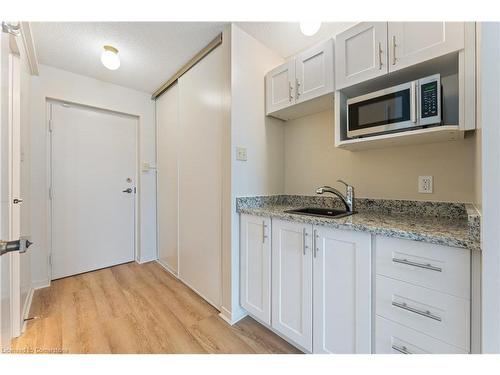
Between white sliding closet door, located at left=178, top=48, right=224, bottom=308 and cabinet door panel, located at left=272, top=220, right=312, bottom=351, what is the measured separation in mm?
585

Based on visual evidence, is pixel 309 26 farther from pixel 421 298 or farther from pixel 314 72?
pixel 421 298

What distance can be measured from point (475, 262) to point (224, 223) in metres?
1.40

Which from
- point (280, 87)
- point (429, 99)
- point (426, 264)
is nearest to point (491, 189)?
point (426, 264)

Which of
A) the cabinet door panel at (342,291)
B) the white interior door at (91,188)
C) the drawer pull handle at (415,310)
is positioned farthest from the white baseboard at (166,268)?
the drawer pull handle at (415,310)

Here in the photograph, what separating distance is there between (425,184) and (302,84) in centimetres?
109

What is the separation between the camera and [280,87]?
1.77m

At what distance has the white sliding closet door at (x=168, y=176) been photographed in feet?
8.10

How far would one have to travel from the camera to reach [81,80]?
238 centimetres

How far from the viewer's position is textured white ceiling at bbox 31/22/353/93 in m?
1.64

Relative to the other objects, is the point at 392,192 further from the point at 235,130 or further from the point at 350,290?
the point at 235,130

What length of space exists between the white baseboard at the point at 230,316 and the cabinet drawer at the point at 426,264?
A: 1.14 metres

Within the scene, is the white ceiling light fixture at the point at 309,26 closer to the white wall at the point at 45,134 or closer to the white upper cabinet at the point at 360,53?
the white upper cabinet at the point at 360,53

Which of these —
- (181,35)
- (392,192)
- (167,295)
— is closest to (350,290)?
(392,192)

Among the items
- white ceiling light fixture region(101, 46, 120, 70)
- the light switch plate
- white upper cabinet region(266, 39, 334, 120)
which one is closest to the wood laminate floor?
the light switch plate
